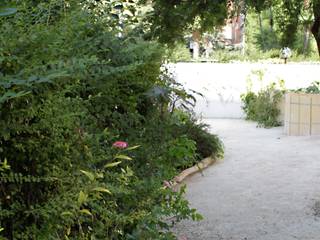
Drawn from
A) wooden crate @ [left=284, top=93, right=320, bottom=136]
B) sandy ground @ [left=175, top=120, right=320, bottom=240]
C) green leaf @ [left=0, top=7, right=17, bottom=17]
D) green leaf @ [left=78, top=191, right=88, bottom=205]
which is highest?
green leaf @ [left=0, top=7, right=17, bottom=17]

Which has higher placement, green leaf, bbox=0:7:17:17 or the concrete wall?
green leaf, bbox=0:7:17:17

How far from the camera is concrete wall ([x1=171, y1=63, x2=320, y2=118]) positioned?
14.9m

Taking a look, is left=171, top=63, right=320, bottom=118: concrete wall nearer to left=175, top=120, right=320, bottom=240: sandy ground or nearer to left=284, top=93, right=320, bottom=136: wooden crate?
left=284, top=93, right=320, bottom=136: wooden crate

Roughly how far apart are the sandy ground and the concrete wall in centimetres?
503

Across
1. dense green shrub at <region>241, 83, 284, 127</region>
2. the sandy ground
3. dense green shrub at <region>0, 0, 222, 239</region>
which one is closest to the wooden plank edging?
the sandy ground

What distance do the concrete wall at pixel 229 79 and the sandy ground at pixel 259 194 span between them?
5029 mm

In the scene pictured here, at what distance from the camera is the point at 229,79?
49.7 feet

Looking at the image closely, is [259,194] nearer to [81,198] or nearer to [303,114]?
[81,198]

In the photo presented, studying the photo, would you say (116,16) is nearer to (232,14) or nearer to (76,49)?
(232,14)

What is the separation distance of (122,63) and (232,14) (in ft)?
4.93

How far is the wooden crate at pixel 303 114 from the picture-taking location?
11117mm

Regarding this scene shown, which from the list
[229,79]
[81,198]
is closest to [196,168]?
[81,198]

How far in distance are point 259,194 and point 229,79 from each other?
375 inches

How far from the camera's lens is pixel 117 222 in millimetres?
2342
